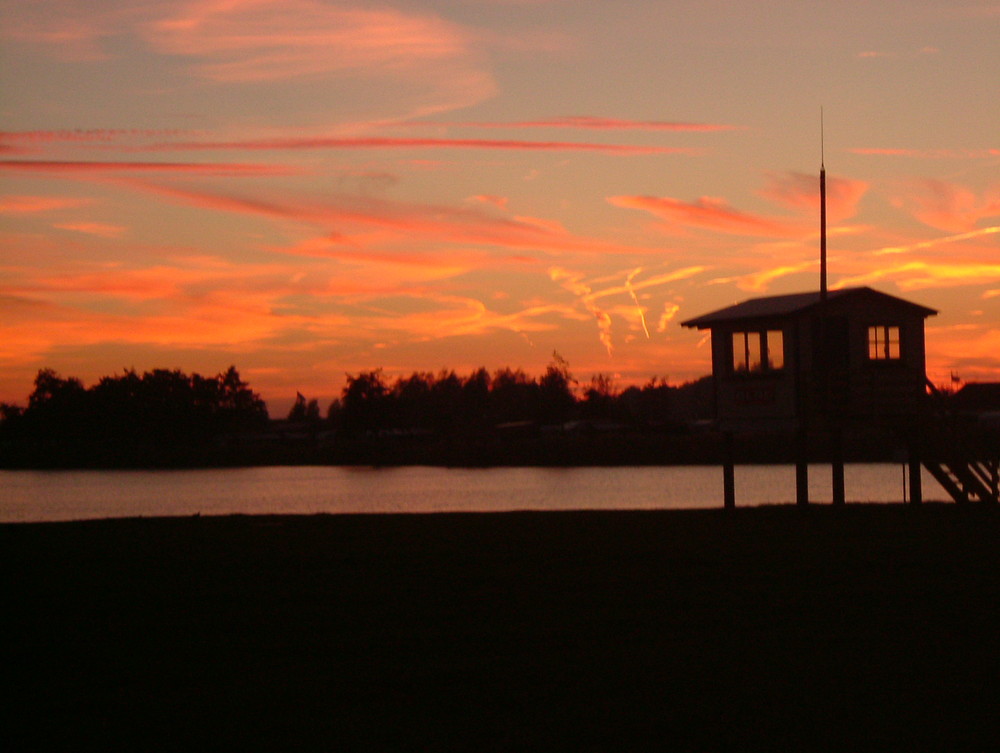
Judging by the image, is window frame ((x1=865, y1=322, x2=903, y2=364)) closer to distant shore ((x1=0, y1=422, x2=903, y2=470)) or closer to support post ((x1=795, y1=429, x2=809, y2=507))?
support post ((x1=795, y1=429, x2=809, y2=507))

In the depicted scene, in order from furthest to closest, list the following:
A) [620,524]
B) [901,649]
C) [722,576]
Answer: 1. [620,524]
2. [722,576]
3. [901,649]

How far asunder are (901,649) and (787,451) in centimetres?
12083

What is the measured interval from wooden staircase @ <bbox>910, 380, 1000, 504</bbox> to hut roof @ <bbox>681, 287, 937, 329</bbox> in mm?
2989

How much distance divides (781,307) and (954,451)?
627 centimetres

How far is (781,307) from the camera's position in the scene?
3606 centimetres

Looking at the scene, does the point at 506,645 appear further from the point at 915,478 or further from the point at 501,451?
the point at 501,451

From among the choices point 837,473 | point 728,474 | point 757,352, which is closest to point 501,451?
point 728,474

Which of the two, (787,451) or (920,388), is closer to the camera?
(920,388)

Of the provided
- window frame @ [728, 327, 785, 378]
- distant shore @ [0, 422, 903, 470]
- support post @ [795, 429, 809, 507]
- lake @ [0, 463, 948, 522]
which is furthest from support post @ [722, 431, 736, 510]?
distant shore @ [0, 422, 903, 470]

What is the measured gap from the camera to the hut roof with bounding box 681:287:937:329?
35.3m

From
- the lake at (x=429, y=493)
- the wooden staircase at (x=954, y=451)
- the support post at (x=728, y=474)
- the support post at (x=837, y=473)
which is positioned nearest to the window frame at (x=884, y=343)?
the wooden staircase at (x=954, y=451)

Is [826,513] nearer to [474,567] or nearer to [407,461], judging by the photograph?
[474,567]

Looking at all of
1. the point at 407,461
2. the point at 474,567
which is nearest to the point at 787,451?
the point at 407,461

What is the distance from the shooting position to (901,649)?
13508 millimetres
